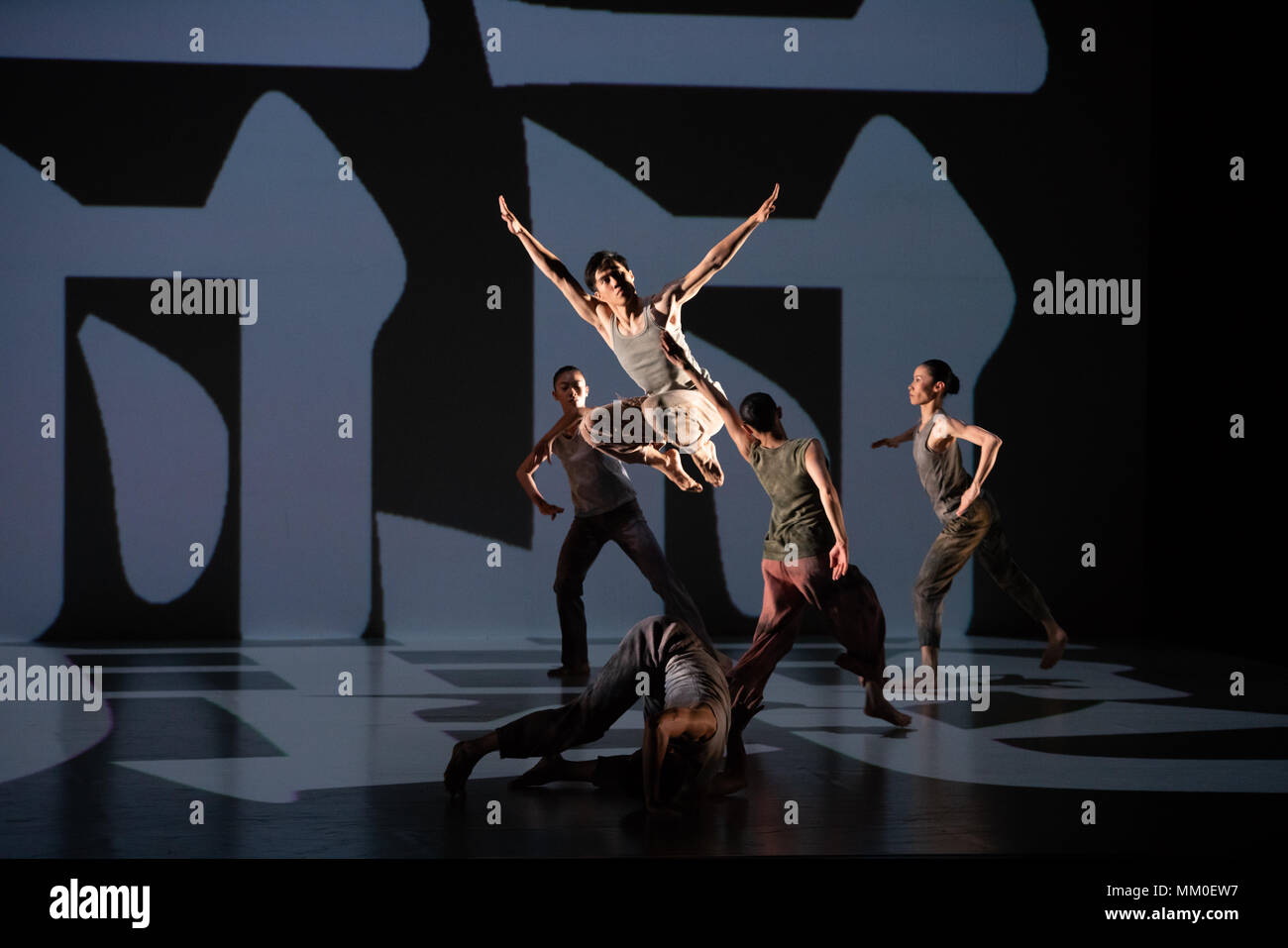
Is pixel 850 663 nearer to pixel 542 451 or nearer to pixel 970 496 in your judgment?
pixel 970 496

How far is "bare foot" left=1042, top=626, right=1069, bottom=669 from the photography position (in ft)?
24.5

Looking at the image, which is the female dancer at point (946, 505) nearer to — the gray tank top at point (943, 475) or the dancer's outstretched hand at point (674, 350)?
the gray tank top at point (943, 475)

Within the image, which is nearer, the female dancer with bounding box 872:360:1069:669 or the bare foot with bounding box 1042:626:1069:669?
the female dancer with bounding box 872:360:1069:669

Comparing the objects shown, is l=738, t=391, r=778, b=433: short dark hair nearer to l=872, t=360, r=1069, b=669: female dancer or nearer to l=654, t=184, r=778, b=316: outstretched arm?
l=872, t=360, r=1069, b=669: female dancer

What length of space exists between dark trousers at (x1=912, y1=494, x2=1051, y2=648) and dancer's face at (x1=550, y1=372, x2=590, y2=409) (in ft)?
6.56

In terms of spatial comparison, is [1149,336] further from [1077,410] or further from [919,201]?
[919,201]

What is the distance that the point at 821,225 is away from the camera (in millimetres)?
9758

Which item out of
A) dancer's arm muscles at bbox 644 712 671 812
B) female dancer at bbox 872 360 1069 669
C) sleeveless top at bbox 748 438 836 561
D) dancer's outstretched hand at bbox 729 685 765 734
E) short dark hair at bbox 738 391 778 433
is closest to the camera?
dancer's arm muscles at bbox 644 712 671 812

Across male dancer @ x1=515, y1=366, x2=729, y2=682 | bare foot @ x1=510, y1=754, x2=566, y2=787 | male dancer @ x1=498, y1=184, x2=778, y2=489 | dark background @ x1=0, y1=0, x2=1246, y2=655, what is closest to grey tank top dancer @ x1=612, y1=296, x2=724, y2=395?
male dancer @ x1=498, y1=184, x2=778, y2=489

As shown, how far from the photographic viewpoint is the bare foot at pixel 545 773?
4363mm

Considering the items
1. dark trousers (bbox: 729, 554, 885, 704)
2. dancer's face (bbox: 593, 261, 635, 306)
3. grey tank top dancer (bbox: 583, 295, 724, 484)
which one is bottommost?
dark trousers (bbox: 729, 554, 885, 704)

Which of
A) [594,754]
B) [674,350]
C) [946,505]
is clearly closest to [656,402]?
[674,350]

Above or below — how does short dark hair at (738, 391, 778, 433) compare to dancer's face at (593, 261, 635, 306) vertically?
below

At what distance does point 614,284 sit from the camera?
7.17 meters
